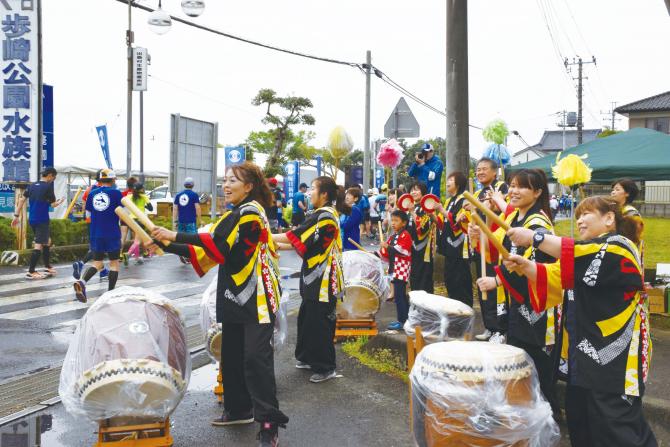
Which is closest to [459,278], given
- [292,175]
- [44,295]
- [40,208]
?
[44,295]

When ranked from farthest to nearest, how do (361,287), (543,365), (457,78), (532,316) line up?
(457,78) → (361,287) → (543,365) → (532,316)

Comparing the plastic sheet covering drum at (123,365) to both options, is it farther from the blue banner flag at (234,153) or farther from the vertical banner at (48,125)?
the blue banner flag at (234,153)

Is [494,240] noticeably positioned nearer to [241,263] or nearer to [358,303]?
[241,263]

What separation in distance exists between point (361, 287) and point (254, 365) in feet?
9.88

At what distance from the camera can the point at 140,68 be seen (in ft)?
64.7

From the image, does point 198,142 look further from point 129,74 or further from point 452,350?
point 452,350

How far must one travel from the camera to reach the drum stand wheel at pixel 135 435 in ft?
13.1

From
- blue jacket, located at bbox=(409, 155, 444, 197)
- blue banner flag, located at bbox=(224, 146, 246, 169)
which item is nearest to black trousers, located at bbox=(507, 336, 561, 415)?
blue jacket, located at bbox=(409, 155, 444, 197)

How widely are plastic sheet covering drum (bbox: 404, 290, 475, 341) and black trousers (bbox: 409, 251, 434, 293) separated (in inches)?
78.7

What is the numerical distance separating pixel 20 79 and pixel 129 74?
269 inches

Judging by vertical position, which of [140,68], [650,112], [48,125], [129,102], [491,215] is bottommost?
[491,215]

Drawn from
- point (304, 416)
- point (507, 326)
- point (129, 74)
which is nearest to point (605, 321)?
point (507, 326)

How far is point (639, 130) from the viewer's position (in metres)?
9.74

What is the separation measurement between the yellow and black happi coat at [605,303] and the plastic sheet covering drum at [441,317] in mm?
1843
